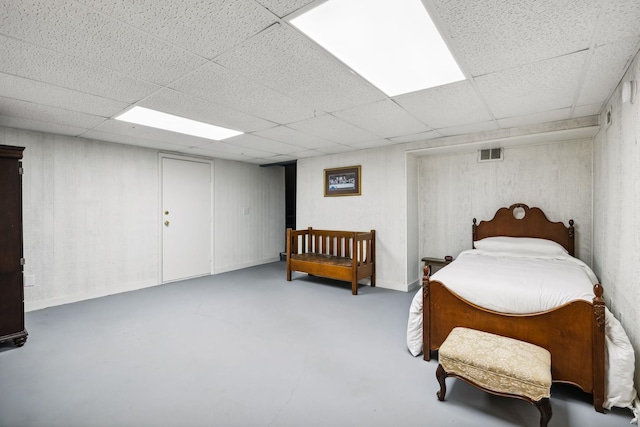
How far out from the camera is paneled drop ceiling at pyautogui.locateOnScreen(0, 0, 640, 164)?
1.48m

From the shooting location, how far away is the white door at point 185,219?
16.5 feet

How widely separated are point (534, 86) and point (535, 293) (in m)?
1.64

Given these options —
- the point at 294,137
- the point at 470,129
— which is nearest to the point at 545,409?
the point at 470,129

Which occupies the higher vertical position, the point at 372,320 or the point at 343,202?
the point at 343,202

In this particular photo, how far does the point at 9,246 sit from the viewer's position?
2.70 metres

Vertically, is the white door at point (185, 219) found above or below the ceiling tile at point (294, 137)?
below

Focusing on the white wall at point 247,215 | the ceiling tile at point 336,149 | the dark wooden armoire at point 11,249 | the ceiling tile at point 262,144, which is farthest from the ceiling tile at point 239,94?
the white wall at point 247,215

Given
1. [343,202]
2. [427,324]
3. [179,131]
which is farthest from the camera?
[343,202]

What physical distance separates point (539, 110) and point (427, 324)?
243cm

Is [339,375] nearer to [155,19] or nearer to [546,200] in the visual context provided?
[155,19]

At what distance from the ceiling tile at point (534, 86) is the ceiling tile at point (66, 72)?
272 cm

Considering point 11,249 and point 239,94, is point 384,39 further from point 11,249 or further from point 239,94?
point 11,249

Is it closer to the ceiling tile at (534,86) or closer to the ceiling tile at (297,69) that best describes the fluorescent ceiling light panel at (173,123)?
the ceiling tile at (297,69)

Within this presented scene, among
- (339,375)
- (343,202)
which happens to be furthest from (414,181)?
(339,375)
